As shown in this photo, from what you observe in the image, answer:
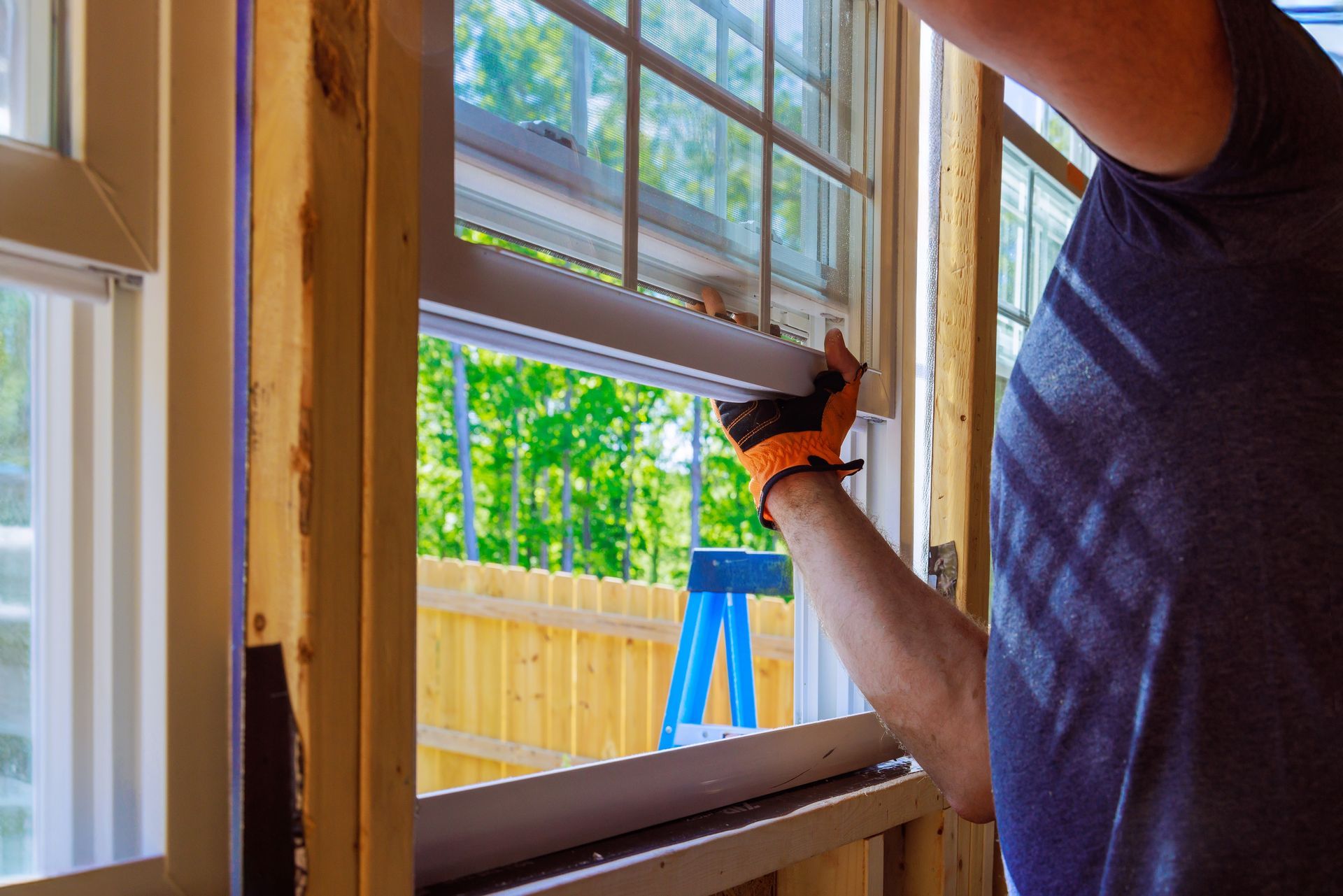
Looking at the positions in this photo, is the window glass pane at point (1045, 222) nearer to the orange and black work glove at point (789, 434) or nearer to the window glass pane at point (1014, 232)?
the window glass pane at point (1014, 232)

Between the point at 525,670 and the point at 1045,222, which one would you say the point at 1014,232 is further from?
the point at 525,670

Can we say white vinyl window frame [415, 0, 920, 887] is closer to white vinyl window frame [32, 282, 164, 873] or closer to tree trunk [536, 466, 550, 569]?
white vinyl window frame [32, 282, 164, 873]

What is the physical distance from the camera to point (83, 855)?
0.67 metres

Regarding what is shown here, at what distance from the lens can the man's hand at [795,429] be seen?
132 centimetres

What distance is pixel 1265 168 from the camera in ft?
2.15

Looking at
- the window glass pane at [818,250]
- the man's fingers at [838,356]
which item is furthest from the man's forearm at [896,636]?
the window glass pane at [818,250]

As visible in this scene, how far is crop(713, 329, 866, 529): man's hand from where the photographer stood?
132 cm

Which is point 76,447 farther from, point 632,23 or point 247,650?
point 632,23

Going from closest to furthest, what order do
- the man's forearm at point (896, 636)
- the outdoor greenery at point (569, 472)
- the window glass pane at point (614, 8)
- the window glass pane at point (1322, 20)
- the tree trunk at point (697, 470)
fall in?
the window glass pane at point (614, 8) → the man's forearm at point (896, 636) → the window glass pane at point (1322, 20) → the tree trunk at point (697, 470) → the outdoor greenery at point (569, 472)

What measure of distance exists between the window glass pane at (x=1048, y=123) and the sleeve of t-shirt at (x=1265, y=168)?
4.94 ft

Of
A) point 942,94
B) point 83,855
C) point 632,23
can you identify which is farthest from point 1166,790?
point 942,94

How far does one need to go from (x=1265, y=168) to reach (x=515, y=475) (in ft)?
28.1

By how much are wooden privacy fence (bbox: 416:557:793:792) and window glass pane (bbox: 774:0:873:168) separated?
3149 mm

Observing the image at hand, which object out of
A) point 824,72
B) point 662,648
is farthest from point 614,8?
point 662,648
